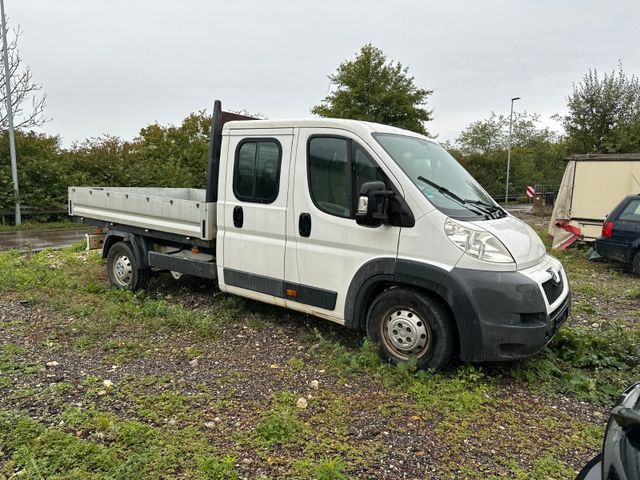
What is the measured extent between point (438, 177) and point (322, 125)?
129 cm

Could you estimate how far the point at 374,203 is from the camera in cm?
398

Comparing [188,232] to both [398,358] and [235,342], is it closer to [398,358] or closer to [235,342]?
[235,342]

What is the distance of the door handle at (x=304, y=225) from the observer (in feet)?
15.2

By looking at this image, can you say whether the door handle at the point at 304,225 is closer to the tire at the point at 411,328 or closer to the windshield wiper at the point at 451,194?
the tire at the point at 411,328

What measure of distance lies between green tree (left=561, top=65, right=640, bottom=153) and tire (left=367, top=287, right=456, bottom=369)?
2149 cm

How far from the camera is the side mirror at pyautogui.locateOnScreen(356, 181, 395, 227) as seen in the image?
396 cm

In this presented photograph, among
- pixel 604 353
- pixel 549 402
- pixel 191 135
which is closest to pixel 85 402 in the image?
pixel 549 402

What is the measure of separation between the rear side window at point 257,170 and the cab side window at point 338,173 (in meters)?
0.47

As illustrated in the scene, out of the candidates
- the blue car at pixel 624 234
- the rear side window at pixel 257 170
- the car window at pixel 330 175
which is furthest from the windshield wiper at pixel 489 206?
the blue car at pixel 624 234

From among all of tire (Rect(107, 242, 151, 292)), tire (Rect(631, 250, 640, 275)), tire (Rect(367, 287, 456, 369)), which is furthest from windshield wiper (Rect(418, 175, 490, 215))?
tire (Rect(631, 250, 640, 275))

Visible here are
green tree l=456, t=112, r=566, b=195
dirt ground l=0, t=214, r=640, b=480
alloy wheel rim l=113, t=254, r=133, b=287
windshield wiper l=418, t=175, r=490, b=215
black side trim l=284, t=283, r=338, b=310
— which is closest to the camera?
dirt ground l=0, t=214, r=640, b=480

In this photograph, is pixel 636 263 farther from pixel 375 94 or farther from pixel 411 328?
pixel 375 94

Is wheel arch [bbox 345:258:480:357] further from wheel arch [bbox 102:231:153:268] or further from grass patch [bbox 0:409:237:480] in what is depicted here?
wheel arch [bbox 102:231:153:268]

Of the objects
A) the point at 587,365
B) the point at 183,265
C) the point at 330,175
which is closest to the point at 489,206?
the point at 330,175
